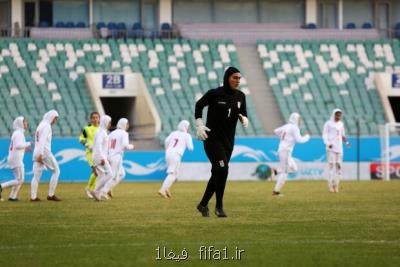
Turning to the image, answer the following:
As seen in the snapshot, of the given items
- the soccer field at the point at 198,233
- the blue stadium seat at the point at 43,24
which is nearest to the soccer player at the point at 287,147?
the soccer field at the point at 198,233

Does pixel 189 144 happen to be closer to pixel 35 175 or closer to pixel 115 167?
pixel 115 167

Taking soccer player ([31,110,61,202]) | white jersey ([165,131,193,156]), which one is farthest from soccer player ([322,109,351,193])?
soccer player ([31,110,61,202])

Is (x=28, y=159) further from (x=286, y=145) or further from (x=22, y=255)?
(x=22, y=255)

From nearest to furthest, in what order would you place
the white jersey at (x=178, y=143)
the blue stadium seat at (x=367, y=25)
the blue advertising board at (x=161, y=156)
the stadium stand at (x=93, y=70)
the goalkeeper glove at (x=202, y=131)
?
the goalkeeper glove at (x=202, y=131) < the white jersey at (x=178, y=143) < the blue advertising board at (x=161, y=156) < the stadium stand at (x=93, y=70) < the blue stadium seat at (x=367, y=25)

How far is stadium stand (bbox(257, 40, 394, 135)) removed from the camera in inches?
2098

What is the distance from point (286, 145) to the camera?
31.7 meters

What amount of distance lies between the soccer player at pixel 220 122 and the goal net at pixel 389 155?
Result: 27.8m

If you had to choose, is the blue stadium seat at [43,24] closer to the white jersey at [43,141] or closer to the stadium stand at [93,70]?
the stadium stand at [93,70]

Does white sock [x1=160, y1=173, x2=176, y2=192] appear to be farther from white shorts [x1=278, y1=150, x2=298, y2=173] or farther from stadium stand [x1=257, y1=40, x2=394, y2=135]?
stadium stand [x1=257, y1=40, x2=394, y2=135]

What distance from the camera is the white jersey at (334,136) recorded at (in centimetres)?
3434

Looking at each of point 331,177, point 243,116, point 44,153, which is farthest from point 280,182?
point 243,116

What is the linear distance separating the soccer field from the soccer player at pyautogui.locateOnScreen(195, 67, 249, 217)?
33.0 inches

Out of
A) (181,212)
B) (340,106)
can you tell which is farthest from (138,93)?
(181,212)

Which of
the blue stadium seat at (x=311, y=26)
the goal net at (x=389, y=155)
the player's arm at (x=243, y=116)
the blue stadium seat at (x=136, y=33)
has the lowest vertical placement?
the goal net at (x=389, y=155)
